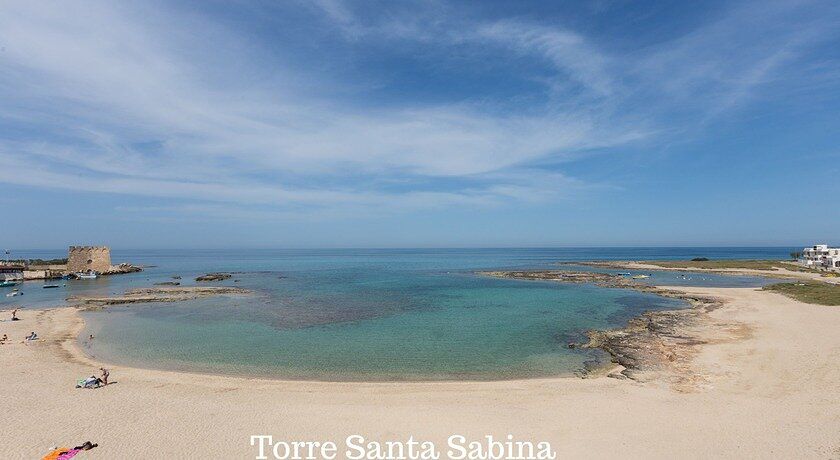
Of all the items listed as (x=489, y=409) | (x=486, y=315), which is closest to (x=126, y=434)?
(x=489, y=409)

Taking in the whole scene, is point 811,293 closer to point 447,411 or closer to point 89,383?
point 447,411

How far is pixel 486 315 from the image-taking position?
118ft

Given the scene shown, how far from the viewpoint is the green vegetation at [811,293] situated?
1470 inches

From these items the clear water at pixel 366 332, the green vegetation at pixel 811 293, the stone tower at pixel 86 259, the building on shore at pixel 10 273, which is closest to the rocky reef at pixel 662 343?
the clear water at pixel 366 332

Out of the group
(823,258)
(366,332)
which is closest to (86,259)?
(366,332)

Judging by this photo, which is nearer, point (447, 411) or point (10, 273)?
point (447, 411)

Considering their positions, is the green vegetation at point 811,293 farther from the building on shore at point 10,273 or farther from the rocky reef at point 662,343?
the building on shore at point 10,273

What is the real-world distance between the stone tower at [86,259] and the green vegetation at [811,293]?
99913 millimetres

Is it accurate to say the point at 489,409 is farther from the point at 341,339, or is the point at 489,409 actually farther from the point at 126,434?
the point at 341,339

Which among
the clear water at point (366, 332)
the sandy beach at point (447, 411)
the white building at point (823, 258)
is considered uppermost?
the white building at point (823, 258)

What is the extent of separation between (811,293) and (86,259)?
102782 millimetres

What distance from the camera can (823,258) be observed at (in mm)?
78000

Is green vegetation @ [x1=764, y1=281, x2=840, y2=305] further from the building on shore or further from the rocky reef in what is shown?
the building on shore

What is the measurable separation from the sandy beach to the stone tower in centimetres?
6519
